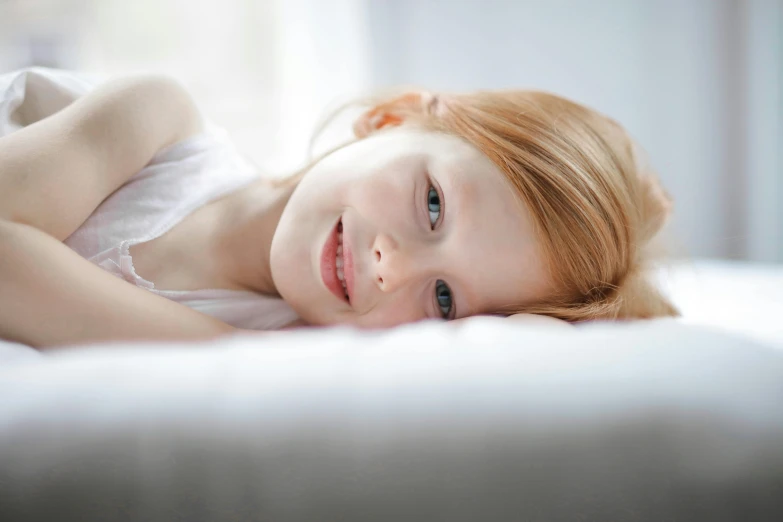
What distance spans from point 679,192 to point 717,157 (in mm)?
168

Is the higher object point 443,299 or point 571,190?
point 571,190

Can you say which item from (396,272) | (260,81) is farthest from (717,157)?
(396,272)

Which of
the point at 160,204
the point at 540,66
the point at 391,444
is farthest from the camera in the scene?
the point at 540,66

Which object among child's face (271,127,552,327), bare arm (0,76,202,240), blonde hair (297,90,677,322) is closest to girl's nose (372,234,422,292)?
child's face (271,127,552,327)

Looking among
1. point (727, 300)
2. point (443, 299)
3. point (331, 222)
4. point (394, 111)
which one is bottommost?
point (727, 300)

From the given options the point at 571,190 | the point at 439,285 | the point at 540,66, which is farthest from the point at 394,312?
the point at 540,66

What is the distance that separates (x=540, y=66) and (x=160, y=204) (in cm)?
173

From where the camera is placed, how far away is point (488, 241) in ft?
2.62

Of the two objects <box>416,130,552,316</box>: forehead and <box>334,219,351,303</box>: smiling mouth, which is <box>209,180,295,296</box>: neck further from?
<box>416,130,552,316</box>: forehead

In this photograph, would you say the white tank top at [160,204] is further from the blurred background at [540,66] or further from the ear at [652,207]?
the blurred background at [540,66]

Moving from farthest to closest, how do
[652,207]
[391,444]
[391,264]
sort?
[652,207], [391,264], [391,444]

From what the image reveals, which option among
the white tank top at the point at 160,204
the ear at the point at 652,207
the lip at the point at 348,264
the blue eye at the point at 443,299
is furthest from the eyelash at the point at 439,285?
the ear at the point at 652,207

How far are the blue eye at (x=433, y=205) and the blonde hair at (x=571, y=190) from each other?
0.29 ft

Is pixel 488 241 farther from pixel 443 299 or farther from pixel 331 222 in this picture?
pixel 331 222
